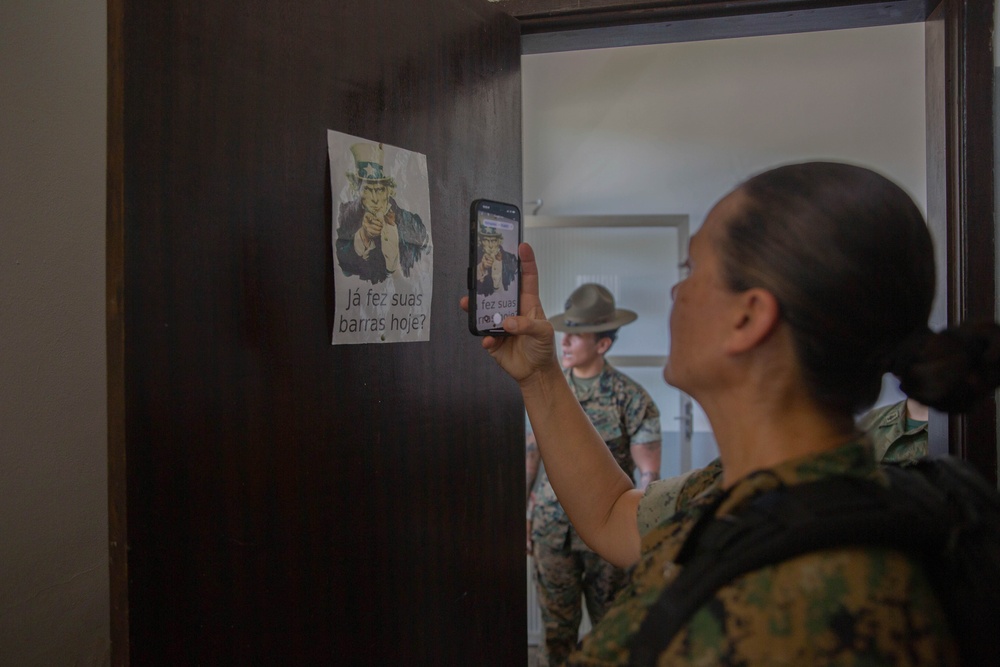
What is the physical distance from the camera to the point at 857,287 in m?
0.63

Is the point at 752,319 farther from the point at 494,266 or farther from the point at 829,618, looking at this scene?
the point at 494,266

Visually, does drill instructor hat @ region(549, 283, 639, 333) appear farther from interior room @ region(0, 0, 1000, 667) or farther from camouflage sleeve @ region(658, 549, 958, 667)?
camouflage sleeve @ region(658, 549, 958, 667)

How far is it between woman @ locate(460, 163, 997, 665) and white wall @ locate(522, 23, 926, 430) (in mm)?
2625

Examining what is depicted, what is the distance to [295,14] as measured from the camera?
893mm

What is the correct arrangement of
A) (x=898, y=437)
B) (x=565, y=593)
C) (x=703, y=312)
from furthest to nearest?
(x=565, y=593), (x=898, y=437), (x=703, y=312)

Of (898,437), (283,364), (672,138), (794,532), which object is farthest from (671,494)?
(672,138)

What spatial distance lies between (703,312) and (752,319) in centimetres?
6

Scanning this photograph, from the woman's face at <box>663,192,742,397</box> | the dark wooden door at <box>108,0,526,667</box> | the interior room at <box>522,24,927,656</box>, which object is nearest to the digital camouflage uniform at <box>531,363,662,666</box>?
the interior room at <box>522,24,927,656</box>

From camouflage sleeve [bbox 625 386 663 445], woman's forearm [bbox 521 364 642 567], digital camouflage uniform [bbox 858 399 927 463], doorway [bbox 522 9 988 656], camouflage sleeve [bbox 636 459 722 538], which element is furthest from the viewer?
doorway [bbox 522 9 988 656]

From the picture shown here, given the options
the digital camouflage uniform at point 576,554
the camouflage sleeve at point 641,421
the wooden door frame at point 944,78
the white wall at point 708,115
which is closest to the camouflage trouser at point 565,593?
the digital camouflage uniform at point 576,554

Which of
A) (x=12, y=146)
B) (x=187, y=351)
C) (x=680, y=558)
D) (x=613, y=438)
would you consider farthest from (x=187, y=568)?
(x=613, y=438)

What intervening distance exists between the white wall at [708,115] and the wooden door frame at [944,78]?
1.90 meters

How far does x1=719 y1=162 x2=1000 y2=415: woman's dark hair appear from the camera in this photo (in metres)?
0.62

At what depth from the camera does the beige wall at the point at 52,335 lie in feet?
3.93
